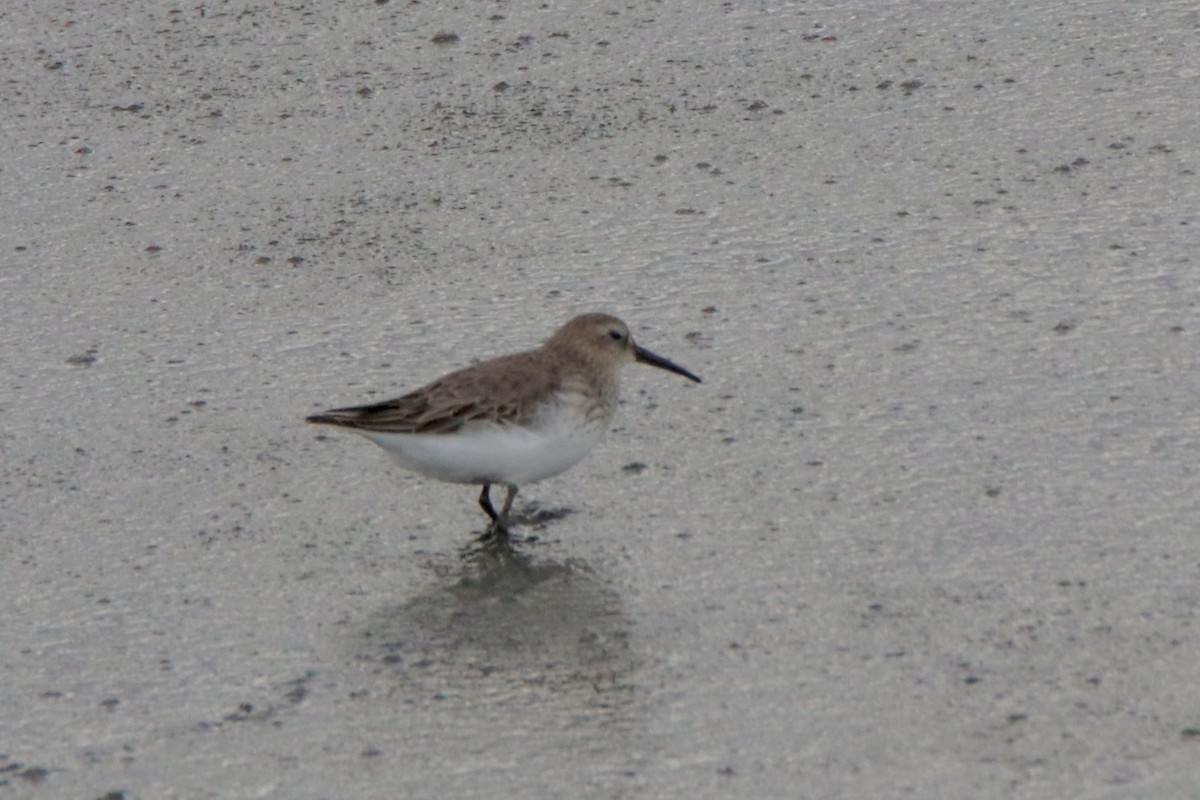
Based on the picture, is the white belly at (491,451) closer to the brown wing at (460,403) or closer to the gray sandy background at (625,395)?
the brown wing at (460,403)

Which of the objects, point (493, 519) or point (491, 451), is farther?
point (493, 519)

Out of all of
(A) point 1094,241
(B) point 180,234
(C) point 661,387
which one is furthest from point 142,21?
(A) point 1094,241

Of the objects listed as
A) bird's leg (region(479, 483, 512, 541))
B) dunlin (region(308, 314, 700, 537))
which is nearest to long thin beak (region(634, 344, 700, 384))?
dunlin (region(308, 314, 700, 537))

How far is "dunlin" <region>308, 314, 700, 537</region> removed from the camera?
5.48 m

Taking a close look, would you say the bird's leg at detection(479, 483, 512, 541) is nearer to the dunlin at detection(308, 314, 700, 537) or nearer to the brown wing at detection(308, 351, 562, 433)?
the dunlin at detection(308, 314, 700, 537)

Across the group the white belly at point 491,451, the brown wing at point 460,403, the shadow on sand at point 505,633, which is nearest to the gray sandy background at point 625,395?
the shadow on sand at point 505,633

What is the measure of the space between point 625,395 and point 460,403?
95cm

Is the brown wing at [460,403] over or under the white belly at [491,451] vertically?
over

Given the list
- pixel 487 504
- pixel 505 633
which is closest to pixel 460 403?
pixel 487 504

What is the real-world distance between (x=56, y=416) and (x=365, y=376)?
3.13 feet

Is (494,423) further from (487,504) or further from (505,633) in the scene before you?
(505,633)

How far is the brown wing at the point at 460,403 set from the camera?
5.52 meters

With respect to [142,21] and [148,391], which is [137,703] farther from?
[142,21]

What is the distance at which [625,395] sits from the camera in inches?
253
